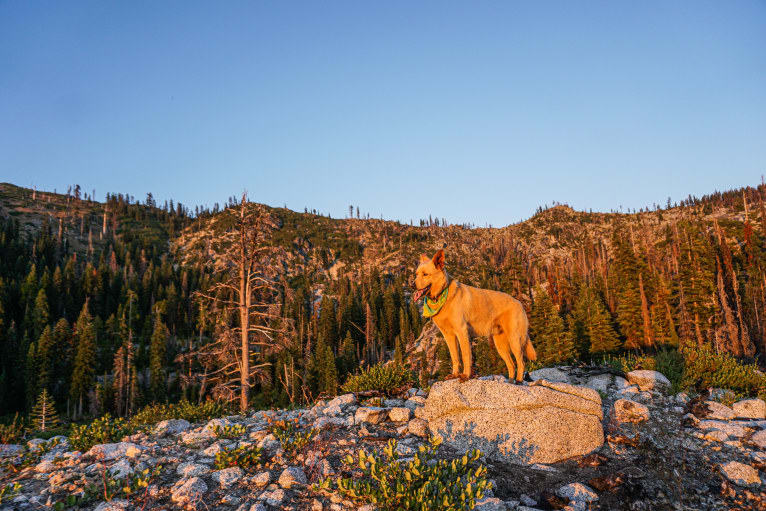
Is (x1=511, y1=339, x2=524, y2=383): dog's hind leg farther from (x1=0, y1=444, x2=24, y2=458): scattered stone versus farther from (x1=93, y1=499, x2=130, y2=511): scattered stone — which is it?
(x1=0, y1=444, x2=24, y2=458): scattered stone

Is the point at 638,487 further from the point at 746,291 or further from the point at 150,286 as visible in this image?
the point at 150,286

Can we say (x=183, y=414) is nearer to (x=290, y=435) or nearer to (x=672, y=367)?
(x=290, y=435)

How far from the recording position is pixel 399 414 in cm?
830

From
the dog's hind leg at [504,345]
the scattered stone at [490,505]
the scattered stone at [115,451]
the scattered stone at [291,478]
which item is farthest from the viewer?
the dog's hind leg at [504,345]

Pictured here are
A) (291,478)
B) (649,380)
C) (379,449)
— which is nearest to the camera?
(291,478)

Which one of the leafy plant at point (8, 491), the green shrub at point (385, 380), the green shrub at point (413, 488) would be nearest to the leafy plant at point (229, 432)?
the leafy plant at point (8, 491)

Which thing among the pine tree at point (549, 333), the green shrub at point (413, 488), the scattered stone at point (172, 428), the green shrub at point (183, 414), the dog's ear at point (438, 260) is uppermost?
the dog's ear at point (438, 260)

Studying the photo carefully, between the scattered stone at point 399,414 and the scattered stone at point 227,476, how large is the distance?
3.26 meters

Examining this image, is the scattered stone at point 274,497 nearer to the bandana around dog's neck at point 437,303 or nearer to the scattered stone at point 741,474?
the bandana around dog's neck at point 437,303

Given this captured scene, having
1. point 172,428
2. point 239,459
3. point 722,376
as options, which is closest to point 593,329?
point 722,376

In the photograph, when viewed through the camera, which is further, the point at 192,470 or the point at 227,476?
the point at 192,470

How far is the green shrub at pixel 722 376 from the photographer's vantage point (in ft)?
34.7

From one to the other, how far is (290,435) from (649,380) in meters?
9.39

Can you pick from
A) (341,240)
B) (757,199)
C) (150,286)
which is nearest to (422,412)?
(150,286)
